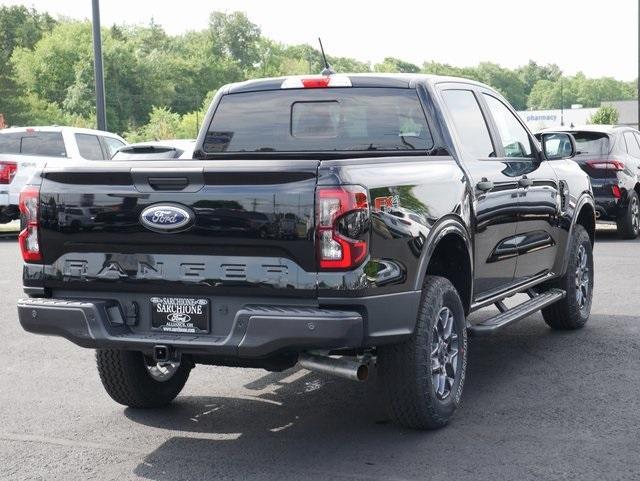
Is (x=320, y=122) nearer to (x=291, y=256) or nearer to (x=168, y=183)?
(x=168, y=183)

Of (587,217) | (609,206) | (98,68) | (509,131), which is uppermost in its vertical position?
(98,68)

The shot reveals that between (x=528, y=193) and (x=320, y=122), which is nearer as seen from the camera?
(x=320, y=122)

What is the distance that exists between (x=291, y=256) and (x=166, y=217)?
2.08ft

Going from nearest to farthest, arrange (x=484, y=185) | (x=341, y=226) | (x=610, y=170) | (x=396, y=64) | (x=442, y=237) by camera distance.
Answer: (x=341, y=226) → (x=442, y=237) → (x=484, y=185) → (x=610, y=170) → (x=396, y=64)

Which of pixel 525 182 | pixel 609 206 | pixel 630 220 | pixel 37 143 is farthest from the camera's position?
pixel 37 143

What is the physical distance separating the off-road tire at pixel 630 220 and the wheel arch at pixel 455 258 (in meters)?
10.8

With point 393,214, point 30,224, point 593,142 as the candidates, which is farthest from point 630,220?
point 30,224

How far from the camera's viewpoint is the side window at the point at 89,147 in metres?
18.6

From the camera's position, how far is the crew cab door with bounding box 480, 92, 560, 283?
23.5ft

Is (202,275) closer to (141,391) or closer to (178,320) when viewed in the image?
(178,320)

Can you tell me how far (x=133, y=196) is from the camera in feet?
16.9

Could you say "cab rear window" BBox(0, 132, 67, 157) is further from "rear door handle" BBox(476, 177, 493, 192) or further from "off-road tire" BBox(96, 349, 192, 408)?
"rear door handle" BBox(476, 177, 493, 192)

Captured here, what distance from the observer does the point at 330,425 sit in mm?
5836

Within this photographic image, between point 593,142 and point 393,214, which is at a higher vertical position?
point 393,214
